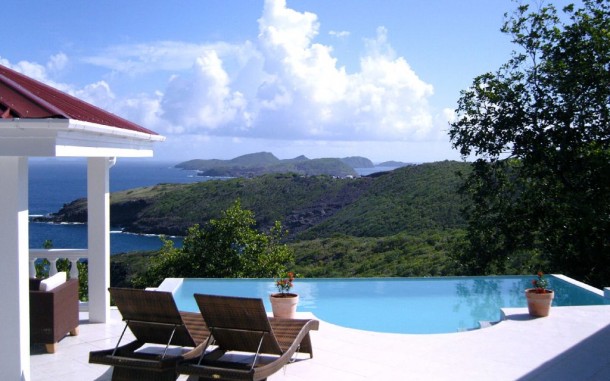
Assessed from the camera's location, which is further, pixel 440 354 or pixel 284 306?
pixel 284 306

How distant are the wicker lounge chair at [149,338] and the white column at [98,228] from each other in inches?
90.2

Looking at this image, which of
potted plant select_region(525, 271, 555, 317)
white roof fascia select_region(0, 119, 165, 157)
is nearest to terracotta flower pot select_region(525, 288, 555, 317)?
potted plant select_region(525, 271, 555, 317)

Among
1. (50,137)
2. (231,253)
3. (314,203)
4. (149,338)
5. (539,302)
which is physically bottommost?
(314,203)

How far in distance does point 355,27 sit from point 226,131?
17114mm

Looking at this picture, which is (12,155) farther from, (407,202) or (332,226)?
(332,226)

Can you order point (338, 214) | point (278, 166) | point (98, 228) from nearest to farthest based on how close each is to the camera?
1. point (98, 228)
2. point (338, 214)
3. point (278, 166)

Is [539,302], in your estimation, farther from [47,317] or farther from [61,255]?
[61,255]

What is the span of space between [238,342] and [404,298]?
20.5 feet

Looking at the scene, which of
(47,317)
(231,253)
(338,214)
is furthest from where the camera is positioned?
(338,214)

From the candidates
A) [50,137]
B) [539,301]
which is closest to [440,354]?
[539,301]

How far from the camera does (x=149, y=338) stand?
19.5 ft

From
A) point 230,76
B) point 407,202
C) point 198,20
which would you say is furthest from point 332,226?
point 198,20

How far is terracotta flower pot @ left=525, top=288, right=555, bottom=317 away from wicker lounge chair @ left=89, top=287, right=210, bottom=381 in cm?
483

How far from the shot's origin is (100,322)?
8156 millimetres
